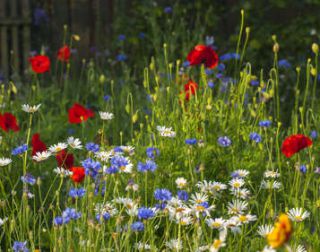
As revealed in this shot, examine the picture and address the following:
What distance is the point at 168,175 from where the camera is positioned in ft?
10.1

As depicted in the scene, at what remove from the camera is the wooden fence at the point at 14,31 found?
21.0 ft

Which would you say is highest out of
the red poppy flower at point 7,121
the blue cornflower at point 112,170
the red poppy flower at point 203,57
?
the red poppy flower at point 203,57

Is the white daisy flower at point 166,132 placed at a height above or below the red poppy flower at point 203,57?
below

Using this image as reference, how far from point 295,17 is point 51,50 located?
7.47 feet

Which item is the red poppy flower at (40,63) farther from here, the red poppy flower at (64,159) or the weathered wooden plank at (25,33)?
the weathered wooden plank at (25,33)

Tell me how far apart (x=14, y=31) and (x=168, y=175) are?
12.4 feet

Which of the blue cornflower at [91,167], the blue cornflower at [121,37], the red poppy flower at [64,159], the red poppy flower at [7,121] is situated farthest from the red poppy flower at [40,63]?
the blue cornflower at [121,37]

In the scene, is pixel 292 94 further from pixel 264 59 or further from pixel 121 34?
pixel 121 34

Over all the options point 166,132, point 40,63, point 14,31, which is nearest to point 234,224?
point 166,132

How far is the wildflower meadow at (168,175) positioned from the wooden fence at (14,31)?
143 cm

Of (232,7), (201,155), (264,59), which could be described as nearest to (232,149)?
(201,155)

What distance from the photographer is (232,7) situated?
20.5ft

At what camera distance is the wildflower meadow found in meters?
2.38

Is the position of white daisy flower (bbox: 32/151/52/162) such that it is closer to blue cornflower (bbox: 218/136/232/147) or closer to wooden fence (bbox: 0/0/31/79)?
blue cornflower (bbox: 218/136/232/147)
